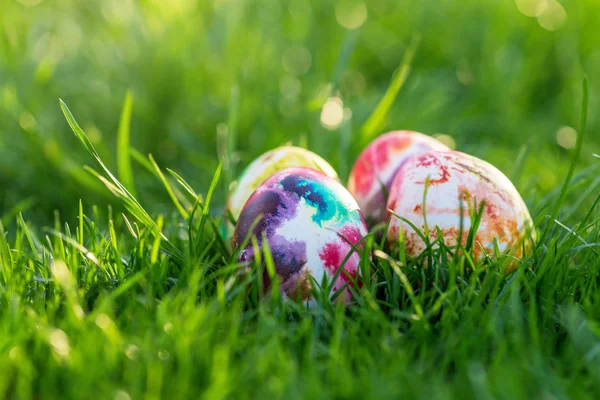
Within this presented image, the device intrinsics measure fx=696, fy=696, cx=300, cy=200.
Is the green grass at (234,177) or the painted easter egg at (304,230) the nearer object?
the green grass at (234,177)

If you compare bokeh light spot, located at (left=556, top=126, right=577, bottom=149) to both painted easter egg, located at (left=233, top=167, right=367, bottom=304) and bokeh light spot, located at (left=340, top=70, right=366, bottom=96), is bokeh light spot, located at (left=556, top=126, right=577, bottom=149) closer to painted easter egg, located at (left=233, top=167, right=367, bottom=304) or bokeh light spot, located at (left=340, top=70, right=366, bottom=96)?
bokeh light spot, located at (left=340, top=70, right=366, bottom=96)

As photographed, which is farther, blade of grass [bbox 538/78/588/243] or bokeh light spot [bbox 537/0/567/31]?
bokeh light spot [bbox 537/0/567/31]

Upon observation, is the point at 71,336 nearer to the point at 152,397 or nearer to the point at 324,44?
the point at 152,397

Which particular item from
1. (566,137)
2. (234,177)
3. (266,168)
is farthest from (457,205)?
(566,137)

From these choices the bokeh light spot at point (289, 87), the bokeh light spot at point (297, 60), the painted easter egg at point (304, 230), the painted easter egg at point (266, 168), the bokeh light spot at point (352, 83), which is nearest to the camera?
the painted easter egg at point (304, 230)

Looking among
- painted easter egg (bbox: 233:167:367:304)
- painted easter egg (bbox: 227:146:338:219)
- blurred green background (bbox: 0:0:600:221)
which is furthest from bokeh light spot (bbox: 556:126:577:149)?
painted easter egg (bbox: 233:167:367:304)

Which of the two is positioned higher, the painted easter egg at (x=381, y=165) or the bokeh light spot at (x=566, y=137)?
the painted easter egg at (x=381, y=165)

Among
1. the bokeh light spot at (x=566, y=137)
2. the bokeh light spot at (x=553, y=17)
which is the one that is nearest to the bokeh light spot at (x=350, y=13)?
the bokeh light spot at (x=553, y=17)

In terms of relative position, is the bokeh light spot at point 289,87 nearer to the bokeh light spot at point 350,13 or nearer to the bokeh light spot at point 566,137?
the bokeh light spot at point 350,13
